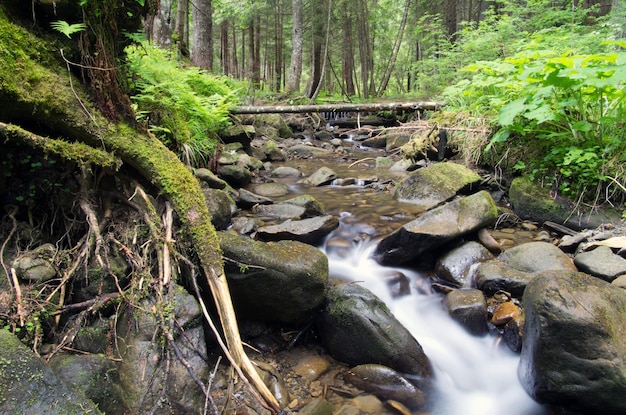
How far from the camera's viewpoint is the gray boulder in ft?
13.0

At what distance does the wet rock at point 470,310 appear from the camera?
3771 mm

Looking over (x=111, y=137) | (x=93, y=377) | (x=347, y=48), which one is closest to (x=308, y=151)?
(x=111, y=137)

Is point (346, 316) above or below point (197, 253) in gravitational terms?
below

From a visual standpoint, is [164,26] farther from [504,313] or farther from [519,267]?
[504,313]

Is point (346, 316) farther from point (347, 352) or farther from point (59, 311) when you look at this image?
point (59, 311)

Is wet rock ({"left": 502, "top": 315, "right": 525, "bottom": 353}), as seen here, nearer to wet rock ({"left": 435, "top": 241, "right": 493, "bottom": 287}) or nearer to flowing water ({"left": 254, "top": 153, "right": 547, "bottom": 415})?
flowing water ({"left": 254, "top": 153, "right": 547, "bottom": 415})

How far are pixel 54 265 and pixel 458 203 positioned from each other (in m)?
4.58

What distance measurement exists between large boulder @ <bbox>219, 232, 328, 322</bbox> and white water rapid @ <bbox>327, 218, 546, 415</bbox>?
0.98m

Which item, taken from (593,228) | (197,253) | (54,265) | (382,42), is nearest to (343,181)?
(593,228)

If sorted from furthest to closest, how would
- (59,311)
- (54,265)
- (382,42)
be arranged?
(382,42) → (54,265) → (59,311)

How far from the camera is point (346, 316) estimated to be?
354 centimetres

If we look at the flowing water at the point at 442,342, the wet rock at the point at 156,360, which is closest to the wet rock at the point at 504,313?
the flowing water at the point at 442,342

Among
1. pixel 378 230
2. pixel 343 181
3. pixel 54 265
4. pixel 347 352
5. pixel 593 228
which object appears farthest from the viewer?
pixel 343 181

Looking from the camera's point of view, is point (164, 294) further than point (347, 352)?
No
